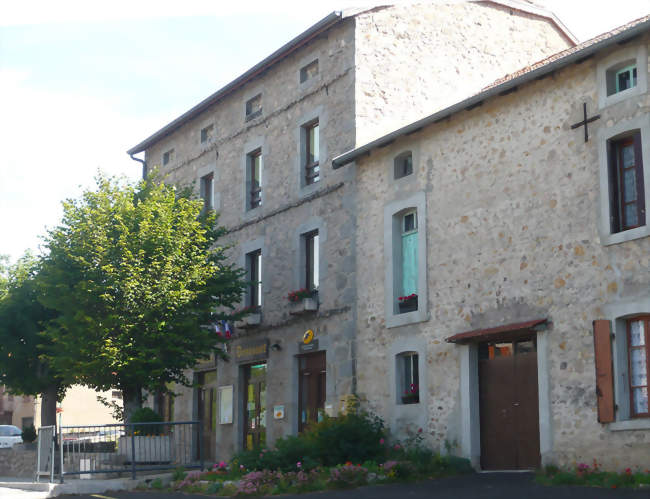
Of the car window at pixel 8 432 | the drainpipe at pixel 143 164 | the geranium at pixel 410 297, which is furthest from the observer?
the car window at pixel 8 432

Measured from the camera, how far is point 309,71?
23.2m

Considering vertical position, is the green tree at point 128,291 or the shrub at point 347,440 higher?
the green tree at point 128,291

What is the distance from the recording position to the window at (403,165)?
1945cm

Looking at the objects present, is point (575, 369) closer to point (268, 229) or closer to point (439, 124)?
point (439, 124)

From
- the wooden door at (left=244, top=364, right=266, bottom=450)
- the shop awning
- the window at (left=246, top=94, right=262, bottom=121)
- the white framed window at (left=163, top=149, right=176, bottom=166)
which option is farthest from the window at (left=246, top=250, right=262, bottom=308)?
the shop awning

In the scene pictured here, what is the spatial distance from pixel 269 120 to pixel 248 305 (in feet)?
15.4

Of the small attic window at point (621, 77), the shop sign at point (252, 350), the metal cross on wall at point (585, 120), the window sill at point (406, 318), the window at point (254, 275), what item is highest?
the small attic window at point (621, 77)

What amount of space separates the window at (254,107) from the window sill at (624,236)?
12.3m

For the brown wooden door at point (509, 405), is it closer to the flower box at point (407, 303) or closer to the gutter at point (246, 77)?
the flower box at point (407, 303)

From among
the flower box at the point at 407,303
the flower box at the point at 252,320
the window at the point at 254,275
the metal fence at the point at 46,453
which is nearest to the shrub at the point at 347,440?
the flower box at the point at 407,303

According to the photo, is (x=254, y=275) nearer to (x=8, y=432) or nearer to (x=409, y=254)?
(x=409, y=254)

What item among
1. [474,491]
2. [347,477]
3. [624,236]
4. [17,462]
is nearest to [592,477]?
[474,491]

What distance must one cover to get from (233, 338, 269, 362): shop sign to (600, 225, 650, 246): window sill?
1022 cm

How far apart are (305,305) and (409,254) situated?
127 inches
